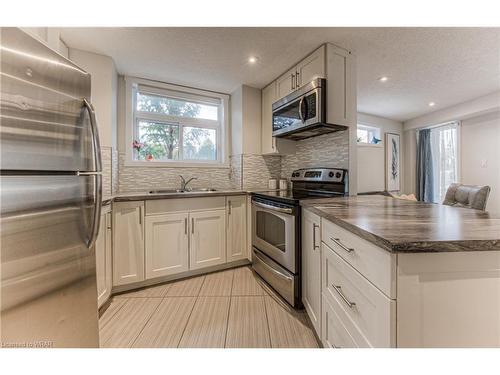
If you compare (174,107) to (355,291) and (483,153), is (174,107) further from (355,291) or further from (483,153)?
(483,153)

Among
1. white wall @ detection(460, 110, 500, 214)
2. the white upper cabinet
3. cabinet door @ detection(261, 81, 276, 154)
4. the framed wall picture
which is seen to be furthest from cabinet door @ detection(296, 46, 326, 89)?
white wall @ detection(460, 110, 500, 214)

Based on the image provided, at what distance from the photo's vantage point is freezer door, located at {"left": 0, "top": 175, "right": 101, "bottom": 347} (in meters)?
0.67

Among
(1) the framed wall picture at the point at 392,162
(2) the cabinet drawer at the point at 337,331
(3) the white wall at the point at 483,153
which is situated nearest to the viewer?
(2) the cabinet drawer at the point at 337,331

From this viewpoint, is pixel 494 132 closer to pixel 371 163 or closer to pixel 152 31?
pixel 371 163

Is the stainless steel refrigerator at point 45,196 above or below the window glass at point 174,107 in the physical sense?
below

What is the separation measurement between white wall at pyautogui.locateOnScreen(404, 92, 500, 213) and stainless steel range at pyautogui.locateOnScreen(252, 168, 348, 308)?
11.0 ft

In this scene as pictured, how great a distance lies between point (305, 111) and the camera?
6.24 feet

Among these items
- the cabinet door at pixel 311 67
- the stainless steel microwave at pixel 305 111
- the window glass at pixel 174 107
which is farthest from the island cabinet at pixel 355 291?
the window glass at pixel 174 107

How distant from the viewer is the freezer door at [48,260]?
2.21 ft

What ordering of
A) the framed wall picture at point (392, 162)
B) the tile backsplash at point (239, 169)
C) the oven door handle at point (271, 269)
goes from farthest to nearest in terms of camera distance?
the framed wall picture at point (392, 162) → the tile backsplash at point (239, 169) → the oven door handle at point (271, 269)

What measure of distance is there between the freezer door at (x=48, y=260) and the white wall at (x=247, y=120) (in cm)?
199

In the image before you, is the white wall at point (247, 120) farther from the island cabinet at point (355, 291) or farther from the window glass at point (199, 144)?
the island cabinet at point (355, 291)

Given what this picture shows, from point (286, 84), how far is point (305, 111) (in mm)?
636

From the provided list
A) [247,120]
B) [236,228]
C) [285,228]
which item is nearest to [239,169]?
[247,120]
